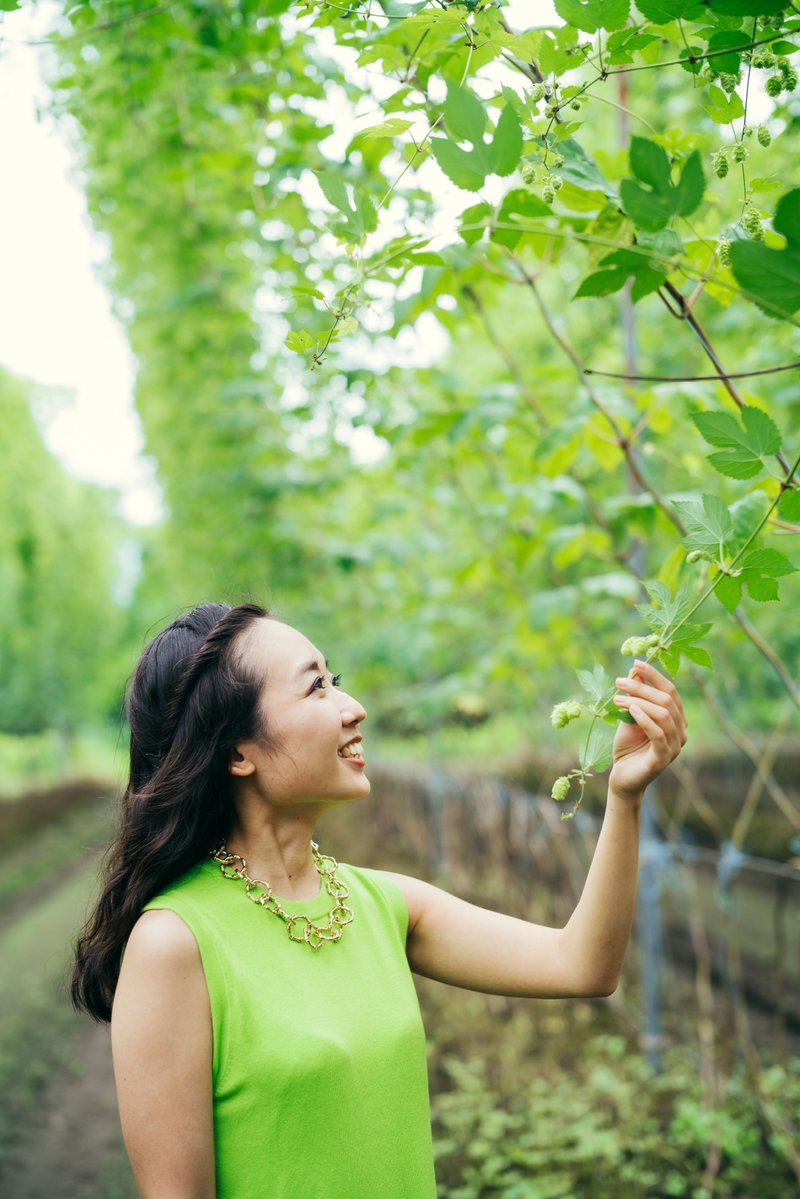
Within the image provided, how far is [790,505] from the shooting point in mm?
1011

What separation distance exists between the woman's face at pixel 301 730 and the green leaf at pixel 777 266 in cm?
82

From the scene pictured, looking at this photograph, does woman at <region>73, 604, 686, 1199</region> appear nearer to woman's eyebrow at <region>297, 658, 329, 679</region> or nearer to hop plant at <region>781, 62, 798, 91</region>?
woman's eyebrow at <region>297, 658, 329, 679</region>

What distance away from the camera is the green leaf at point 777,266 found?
2.44 feet

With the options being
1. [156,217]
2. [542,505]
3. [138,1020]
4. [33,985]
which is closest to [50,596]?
[33,985]

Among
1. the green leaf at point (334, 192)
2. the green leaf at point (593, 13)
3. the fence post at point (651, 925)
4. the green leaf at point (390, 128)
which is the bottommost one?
the fence post at point (651, 925)

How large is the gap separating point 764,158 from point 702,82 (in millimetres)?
2220

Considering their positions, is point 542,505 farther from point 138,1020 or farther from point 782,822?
point 782,822

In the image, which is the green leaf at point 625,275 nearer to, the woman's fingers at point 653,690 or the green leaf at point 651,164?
the green leaf at point 651,164

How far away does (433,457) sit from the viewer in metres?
4.33

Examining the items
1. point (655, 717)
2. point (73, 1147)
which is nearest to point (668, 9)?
point (655, 717)

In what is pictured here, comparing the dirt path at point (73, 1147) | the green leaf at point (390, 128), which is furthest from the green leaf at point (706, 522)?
the dirt path at point (73, 1147)

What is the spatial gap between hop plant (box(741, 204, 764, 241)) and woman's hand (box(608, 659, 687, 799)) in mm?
508

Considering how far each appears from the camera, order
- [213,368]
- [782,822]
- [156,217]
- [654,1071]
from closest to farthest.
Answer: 1. [654,1071]
2. [156,217]
3. [213,368]
4. [782,822]

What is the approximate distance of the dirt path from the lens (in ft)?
13.3
